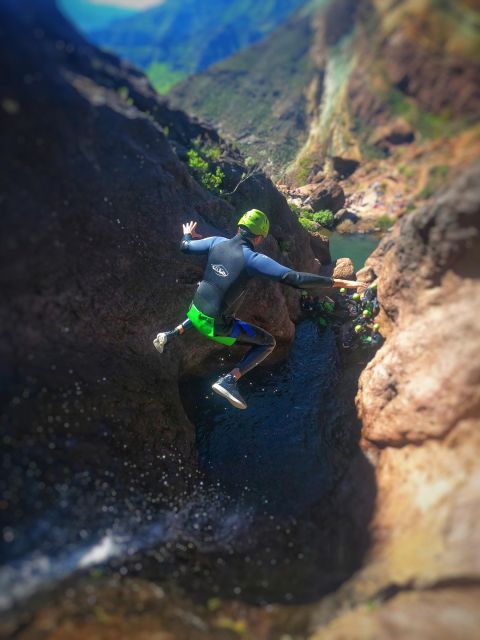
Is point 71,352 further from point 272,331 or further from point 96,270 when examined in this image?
point 272,331

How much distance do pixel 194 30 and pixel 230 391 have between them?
187 m

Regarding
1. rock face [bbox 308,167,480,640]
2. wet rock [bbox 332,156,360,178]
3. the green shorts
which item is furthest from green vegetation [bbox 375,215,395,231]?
the green shorts

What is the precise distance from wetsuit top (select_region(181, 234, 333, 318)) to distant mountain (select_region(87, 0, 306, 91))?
440ft

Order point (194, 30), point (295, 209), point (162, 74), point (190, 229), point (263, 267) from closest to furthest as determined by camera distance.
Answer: point (263, 267)
point (190, 229)
point (295, 209)
point (162, 74)
point (194, 30)

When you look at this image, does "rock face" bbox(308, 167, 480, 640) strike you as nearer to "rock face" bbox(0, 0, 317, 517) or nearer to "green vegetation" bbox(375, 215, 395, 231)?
"green vegetation" bbox(375, 215, 395, 231)

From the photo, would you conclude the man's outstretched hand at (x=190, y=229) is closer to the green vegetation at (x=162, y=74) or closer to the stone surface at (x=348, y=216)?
the stone surface at (x=348, y=216)

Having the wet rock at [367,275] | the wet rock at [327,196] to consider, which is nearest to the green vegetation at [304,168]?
the wet rock at [327,196]

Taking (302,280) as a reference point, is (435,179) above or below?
above

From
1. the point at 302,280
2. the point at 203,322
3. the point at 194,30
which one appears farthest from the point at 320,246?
the point at 194,30

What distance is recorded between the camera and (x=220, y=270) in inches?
273

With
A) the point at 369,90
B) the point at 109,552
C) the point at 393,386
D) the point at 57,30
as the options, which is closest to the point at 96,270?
the point at 57,30

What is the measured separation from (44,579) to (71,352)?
3319 millimetres

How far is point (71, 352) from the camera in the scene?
20.9 feet

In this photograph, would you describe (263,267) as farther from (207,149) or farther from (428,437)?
(207,149)
